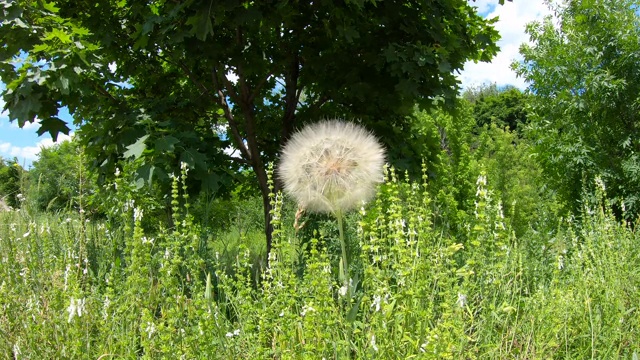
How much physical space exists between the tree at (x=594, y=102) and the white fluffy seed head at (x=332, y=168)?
829cm

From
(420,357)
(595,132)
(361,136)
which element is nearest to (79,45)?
(361,136)

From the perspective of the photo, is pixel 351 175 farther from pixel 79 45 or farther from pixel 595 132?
pixel 595 132

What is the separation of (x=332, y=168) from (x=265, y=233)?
4028mm

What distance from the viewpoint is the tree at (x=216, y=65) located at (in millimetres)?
4004

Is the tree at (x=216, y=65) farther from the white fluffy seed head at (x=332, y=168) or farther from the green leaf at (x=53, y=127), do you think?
the white fluffy seed head at (x=332, y=168)

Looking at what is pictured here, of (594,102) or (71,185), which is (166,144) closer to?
(71,185)

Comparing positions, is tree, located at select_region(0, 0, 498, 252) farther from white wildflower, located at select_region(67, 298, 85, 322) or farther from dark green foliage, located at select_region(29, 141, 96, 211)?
white wildflower, located at select_region(67, 298, 85, 322)

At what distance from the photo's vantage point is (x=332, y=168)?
2.21 meters

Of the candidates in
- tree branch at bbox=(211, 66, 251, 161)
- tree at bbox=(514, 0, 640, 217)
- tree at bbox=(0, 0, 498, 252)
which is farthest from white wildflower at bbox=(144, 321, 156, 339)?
tree at bbox=(514, 0, 640, 217)

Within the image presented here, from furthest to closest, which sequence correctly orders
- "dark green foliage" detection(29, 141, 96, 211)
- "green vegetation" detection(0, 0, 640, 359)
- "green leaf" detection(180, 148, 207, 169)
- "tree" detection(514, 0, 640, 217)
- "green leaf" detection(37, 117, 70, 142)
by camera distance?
1. "tree" detection(514, 0, 640, 217)
2. "dark green foliage" detection(29, 141, 96, 211)
3. "green leaf" detection(37, 117, 70, 142)
4. "green leaf" detection(180, 148, 207, 169)
5. "green vegetation" detection(0, 0, 640, 359)

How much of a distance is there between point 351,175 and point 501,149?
1417 centimetres

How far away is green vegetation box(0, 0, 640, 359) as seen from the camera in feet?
7.71

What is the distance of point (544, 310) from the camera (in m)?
2.78

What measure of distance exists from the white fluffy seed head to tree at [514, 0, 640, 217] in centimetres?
829
